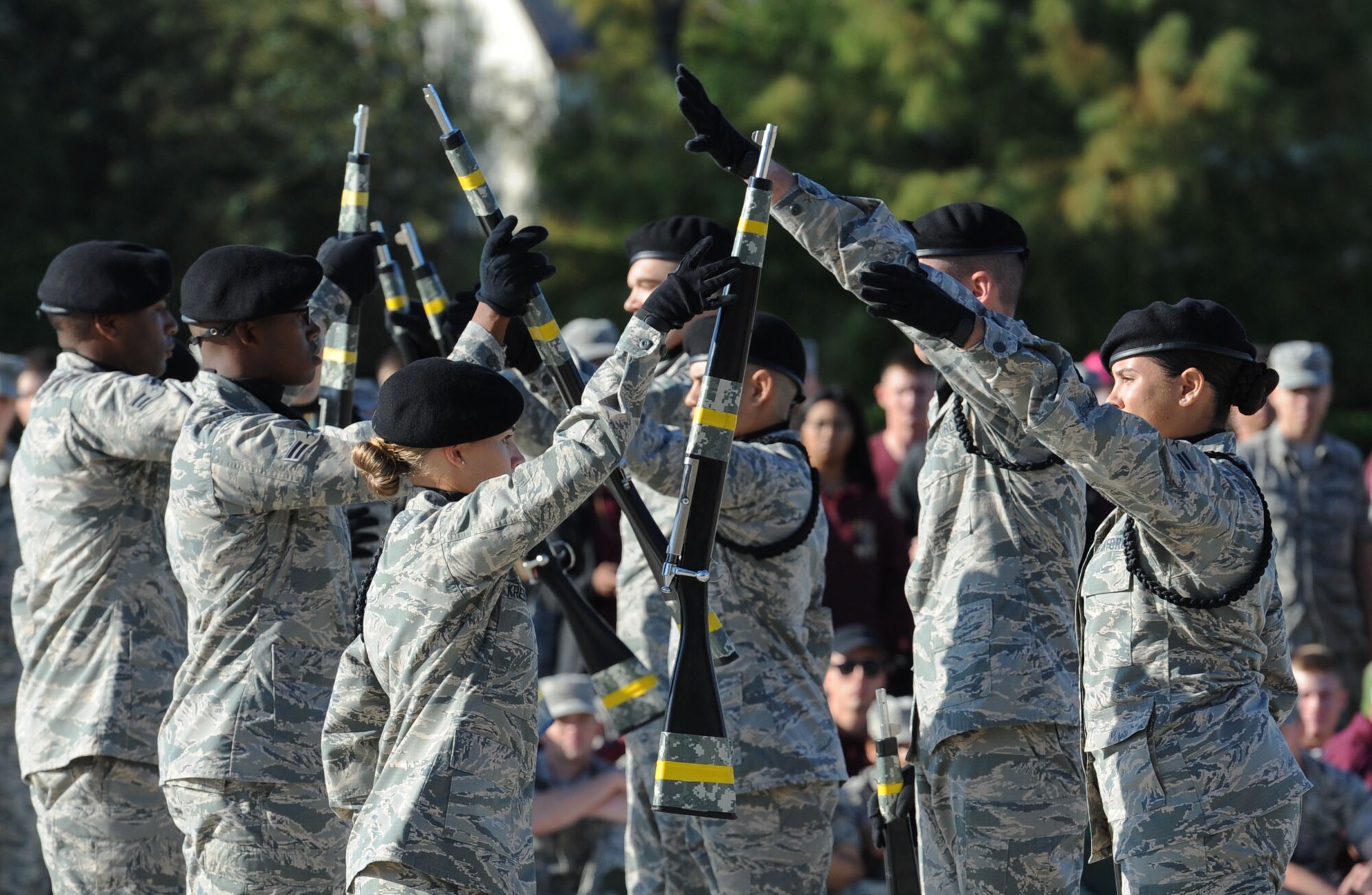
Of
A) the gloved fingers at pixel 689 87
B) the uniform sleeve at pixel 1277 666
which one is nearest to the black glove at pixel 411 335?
the gloved fingers at pixel 689 87

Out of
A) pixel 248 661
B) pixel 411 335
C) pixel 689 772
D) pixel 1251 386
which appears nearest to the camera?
pixel 689 772

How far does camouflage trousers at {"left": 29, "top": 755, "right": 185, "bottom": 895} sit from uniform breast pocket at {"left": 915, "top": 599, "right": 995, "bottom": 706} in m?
2.31

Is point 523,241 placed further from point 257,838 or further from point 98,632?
point 98,632

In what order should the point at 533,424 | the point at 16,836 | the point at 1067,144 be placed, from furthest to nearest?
the point at 1067,144 → the point at 16,836 → the point at 533,424

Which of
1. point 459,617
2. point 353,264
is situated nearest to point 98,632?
point 353,264

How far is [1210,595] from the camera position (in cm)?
388

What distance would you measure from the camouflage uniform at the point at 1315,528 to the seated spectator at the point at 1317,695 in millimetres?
1476

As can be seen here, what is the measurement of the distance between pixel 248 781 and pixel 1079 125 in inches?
712

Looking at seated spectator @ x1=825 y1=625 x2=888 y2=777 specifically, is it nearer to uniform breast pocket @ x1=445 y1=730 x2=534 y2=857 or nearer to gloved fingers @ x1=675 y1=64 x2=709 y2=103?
uniform breast pocket @ x1=445 y1=730 x2=534 y2=857

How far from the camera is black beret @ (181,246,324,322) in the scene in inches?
176

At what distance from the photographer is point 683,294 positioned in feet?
12.5

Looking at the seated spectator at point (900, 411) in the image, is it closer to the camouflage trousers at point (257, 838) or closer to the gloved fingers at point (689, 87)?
the camouflage trousers at point (257, 838)

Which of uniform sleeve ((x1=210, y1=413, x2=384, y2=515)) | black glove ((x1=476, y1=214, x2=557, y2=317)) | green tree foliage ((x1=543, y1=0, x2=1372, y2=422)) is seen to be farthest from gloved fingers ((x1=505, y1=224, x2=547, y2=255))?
green tree foliage ((x1=543, y1=0, x2=1372, y2=422))

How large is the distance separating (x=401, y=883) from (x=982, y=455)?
5.82 feet
